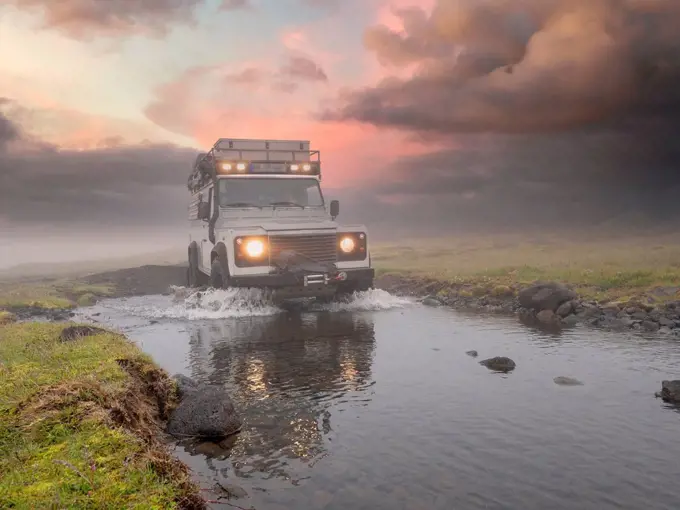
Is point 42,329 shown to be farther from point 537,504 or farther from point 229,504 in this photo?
point 537,504

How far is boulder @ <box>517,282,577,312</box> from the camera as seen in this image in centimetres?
1490

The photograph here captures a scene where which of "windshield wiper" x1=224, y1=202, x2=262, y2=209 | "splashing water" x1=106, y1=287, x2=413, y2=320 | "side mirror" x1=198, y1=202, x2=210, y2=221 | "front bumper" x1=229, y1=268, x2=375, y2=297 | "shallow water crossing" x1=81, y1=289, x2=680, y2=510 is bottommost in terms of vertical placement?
"shallow water crossing" x1=81, y1=289, x2=680, y2=510

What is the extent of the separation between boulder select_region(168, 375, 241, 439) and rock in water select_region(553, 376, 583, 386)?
15.8 ft

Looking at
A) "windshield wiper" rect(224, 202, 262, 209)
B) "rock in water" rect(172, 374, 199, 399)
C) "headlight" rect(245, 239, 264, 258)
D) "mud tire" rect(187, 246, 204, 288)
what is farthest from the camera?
"mud tire" rect(187, 246, 204, 288)

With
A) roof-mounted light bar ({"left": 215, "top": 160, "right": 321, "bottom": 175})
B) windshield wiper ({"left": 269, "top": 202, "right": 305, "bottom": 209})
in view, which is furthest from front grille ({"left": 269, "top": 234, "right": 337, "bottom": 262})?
roof-mounted light bar ({"left": 215, "top": 160, "right": 321, "bottom": 175})

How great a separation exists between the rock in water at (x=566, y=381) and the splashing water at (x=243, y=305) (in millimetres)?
8354

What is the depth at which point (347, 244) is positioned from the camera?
1510 centimetres

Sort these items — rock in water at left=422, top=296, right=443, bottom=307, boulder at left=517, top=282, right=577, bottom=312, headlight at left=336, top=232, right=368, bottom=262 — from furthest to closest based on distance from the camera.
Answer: rock in water at left=422, top=296, right=443, bottom=307 → headlight at left=336, top=232, right=368, bottom=262 → boulder at left=517, top=282, right=577, bottom=312

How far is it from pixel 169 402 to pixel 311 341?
4.76m

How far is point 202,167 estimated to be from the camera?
1672 centimetres

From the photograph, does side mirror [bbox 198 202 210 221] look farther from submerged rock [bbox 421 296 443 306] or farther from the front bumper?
submerged rock [bbox 421 296 443 306]

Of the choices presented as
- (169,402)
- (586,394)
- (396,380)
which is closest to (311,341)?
(396,380)

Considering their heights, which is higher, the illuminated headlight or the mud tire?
the illuminated headlight

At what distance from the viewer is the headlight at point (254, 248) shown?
14023 millimetres
